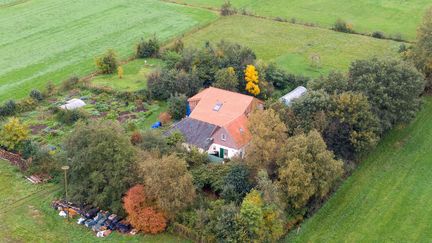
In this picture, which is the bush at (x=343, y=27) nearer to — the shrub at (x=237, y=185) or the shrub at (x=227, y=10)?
A: the shrub at (x=227, y=10)

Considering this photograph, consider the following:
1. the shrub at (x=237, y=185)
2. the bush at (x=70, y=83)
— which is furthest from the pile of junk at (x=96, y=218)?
the bush at (x=70, y=83)

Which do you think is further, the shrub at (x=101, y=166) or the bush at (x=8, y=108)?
the bush at (x=8, y=108)

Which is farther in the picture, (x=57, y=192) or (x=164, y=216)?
(x=57, y=192)

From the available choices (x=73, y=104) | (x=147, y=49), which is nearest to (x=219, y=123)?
(x=73, y=104)

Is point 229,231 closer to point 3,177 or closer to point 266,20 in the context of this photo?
point 3,177

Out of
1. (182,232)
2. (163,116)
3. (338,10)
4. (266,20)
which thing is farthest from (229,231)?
(338,10)

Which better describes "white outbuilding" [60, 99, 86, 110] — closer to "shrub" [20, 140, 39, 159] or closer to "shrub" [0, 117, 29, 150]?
"shrub" [0, 117, 29, 150]
